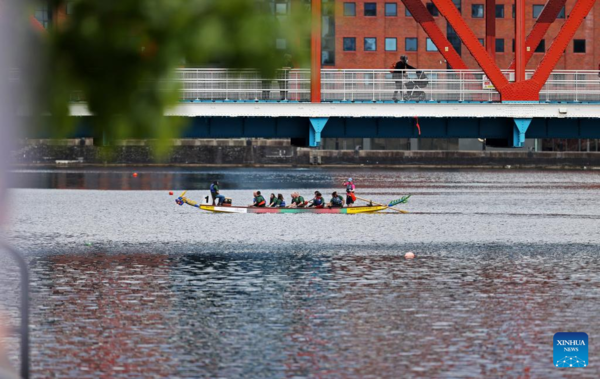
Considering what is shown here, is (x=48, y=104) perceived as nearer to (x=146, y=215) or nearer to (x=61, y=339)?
(x=61, y=339)

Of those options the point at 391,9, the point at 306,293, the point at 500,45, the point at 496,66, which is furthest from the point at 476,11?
the point at 306,293

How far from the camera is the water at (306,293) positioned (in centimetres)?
1928

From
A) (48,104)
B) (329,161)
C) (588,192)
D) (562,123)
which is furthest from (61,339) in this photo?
(329,161)

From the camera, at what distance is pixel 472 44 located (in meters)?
59.2

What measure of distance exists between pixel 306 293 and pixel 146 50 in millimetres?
22325

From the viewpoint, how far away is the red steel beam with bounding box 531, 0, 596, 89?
59.0 m

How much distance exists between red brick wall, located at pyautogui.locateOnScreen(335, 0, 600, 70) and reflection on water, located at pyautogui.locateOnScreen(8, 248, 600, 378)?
99147 millimetres

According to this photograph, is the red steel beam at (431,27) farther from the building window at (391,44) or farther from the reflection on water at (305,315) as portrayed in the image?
the building window at (391,44)

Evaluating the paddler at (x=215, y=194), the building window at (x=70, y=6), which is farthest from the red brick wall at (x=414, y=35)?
the building window at (x=70, y=6)

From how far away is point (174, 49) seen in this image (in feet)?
21.9

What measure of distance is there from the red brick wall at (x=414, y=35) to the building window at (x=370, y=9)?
0.41 metres

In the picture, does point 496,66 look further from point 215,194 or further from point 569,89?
point 569,89

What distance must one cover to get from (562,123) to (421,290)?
31.7 m

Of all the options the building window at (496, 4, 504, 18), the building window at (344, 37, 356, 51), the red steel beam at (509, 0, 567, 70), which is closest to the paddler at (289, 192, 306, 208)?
the red steel beam at (509, 0, 567, 70)
